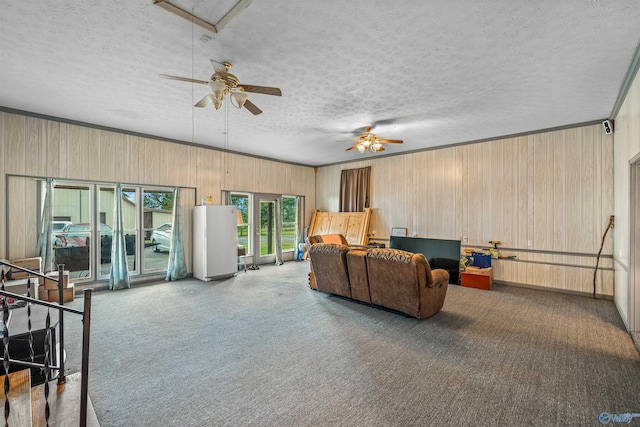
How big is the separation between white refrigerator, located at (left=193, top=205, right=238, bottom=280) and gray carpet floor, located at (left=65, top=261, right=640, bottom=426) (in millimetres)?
1681

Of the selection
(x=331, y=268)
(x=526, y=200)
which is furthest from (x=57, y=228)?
(x=526, y=200)

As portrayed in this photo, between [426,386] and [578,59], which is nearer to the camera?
[426,386]

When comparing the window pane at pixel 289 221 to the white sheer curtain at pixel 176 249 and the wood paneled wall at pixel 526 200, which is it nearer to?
the white sheer curtain at pixel 176 249

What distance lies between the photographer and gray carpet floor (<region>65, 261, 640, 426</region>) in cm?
218

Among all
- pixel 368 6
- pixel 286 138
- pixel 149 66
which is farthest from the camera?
pixel 286 138

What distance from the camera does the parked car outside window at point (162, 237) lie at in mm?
6512

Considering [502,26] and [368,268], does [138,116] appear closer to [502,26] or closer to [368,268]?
[368,268]

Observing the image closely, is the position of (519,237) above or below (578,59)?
below

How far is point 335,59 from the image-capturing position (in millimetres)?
3160

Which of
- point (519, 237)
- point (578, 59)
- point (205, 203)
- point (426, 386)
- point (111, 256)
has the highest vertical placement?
point (578, 59)

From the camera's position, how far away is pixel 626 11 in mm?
2381

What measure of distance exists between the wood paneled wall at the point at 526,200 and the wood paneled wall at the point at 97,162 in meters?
4.79

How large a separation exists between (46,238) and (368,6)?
20.2 ft

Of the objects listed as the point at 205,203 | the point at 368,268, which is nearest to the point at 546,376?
the point at 368,268
